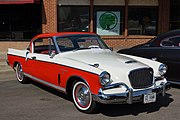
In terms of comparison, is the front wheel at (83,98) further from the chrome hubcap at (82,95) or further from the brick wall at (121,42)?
the brick wall at (121,42)

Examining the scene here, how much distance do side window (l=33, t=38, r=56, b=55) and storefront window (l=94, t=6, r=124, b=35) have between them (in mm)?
7687

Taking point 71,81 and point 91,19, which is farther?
point 91,19

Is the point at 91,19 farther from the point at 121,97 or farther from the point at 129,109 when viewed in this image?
the point at 121,97

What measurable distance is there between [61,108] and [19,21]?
30.3ft

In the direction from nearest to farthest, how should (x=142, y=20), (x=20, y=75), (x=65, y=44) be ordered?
(x=65, y=44)
(x=20, y=75)
(x=142, y=20)

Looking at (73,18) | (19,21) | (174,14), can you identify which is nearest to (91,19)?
(73,18)

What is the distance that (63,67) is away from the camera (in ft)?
18.4

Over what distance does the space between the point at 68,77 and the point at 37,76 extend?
4.76 feet

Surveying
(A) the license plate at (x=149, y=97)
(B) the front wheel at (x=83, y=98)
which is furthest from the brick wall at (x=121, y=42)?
(A) the license plate at (x=149, y=97)

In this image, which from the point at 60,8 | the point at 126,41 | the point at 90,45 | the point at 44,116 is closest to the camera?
the point at 44,116

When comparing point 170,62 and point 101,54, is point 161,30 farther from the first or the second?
point 101,54

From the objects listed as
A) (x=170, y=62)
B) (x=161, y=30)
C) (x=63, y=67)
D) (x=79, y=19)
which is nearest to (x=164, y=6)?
(x=161, y=30)

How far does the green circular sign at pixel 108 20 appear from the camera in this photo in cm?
1470

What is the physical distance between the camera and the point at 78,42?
20.9 ft
